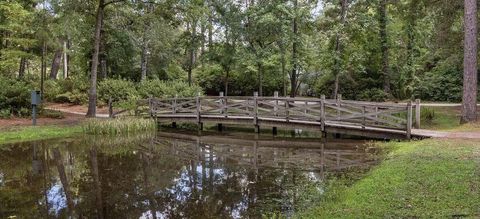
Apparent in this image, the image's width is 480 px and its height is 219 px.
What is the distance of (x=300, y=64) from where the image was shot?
26312 mm

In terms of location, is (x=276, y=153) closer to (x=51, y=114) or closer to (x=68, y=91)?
(x=51, y=114)

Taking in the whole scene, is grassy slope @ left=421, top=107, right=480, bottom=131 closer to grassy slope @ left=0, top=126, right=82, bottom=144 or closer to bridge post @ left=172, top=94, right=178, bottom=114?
bridge post @ left=172, top=94, right=178, bottom=114

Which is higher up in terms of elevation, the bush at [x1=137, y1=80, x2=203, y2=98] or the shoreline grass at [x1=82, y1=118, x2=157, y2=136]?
the bush at [x1=137, y1=80, x2=203, y2=98]

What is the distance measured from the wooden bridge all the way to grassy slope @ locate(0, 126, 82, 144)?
4.60 metres

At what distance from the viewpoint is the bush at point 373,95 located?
90.1 feet

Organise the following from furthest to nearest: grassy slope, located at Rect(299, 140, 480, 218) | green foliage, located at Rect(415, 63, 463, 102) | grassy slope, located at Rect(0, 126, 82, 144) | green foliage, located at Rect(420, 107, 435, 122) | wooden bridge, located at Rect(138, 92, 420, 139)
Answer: green foliage, located at Rect(415, 63, 463, 102), green foliage, located at Rect(420, 107, 435, 122), grassy slope, located at Rect(0, 126, 82, 144), wooden bridge, located at Rect(138, 92, 420, 139), grassy slope, located at Rect(299, 140, 480, 218)

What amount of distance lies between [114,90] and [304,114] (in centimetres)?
1466

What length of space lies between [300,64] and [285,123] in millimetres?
9848

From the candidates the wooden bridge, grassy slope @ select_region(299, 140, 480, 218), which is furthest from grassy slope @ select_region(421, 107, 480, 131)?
grassy slope @ select_region(299, 140, 480, 218)

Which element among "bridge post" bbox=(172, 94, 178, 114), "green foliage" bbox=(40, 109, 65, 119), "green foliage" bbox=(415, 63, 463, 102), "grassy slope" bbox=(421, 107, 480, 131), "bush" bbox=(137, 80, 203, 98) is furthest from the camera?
"bush" bbox=(137, 80, 203, 98)

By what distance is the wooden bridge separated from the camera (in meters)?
14.6

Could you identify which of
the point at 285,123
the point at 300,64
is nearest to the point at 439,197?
the point at 285,123

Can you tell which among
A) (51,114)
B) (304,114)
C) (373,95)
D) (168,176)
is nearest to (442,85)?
(373,95)

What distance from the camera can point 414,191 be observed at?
7094mm
